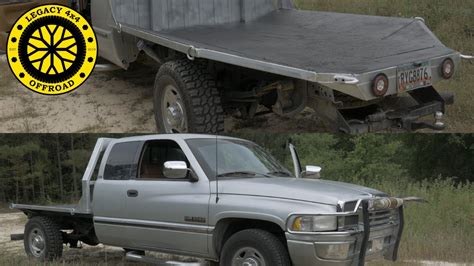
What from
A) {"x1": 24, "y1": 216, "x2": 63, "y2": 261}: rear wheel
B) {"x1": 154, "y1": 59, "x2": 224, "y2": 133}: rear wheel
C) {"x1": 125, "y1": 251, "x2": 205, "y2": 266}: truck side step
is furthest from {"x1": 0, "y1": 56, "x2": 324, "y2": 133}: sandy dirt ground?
{"x1": 125, "y1": 251, "x2": 205, "y2": 266}: truck side step

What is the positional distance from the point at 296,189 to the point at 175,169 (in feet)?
3.36

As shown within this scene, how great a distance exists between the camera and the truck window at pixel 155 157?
19.9ft

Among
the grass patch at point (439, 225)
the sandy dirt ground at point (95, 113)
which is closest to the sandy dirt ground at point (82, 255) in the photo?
the sandy dirt ground at point (95, 113)

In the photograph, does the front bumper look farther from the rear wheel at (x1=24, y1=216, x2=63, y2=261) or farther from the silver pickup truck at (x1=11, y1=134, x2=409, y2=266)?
the rear wheel at (x1=24, y1=216, x2=63, y2=261)

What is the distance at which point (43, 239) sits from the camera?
7.43 m

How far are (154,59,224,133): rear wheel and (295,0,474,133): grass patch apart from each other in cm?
300

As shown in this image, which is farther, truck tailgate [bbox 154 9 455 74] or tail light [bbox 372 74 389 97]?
truck tailgate [bbox 154 9 455 74]

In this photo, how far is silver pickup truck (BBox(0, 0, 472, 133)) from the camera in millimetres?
5848

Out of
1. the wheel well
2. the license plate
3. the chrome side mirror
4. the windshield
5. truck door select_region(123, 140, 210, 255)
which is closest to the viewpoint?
the wheel well

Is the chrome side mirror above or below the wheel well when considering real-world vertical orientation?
above

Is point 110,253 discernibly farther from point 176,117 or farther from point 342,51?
point 342,51

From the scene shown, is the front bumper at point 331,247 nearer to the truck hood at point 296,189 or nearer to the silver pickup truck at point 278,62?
the truck hood at point 296,189

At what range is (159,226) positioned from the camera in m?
5.70

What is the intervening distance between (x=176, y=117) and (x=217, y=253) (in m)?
2.12
